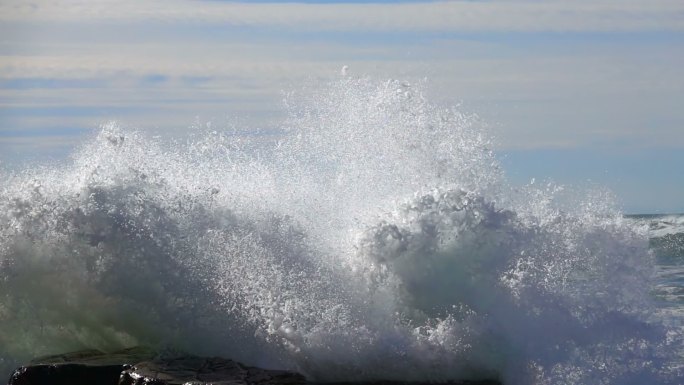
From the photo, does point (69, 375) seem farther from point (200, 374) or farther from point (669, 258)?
point (669, 258)

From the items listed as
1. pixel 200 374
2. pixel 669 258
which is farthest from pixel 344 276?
pixel 669 258

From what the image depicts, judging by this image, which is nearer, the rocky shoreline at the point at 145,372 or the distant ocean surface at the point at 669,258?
the rocky shoreline at the point at 145,372

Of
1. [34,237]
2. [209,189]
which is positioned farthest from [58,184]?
[209,189]

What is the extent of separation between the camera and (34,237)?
33.2 feet

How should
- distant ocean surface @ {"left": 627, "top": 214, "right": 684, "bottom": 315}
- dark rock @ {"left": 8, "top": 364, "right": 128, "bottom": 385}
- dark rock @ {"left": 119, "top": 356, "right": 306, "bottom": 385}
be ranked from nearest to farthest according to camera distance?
dark rock @ {"left": 119, "top": 356, "right": 306, "bottom": 385} < dark rock @ {"left": 8, "top": 364, "right": 128, "bottom": 385} < distant ocean surface @ {"left": 627, "top": 214, "right": 684, "bottom": 315}

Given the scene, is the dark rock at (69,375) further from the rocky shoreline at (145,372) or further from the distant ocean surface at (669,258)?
the distant ocean surface at (669,258)

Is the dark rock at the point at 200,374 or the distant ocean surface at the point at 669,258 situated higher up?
the distant ocean surface at the point at 669,258

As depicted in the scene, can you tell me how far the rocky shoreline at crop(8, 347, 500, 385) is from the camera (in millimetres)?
7887

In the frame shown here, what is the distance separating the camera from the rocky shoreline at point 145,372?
7887mm

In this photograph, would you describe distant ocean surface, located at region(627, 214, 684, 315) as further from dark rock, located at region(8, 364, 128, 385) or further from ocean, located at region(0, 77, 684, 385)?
dark rock, located at region(8, 364, 128, 385)

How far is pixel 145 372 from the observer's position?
7969 millimetres

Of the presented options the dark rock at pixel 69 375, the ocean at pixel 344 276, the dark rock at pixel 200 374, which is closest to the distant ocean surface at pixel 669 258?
the ocean at pixel 344 276

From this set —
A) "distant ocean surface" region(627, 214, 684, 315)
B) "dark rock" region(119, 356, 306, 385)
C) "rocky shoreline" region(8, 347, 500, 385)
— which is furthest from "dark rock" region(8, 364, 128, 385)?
"distant ocean surface" region(627, 214, 684, 315)

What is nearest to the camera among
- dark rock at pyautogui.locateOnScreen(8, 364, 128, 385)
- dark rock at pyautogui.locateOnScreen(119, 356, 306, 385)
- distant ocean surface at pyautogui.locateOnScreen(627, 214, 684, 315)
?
dark rock at pyautogui.locateOnScreen(119, 356, 306, 385)
